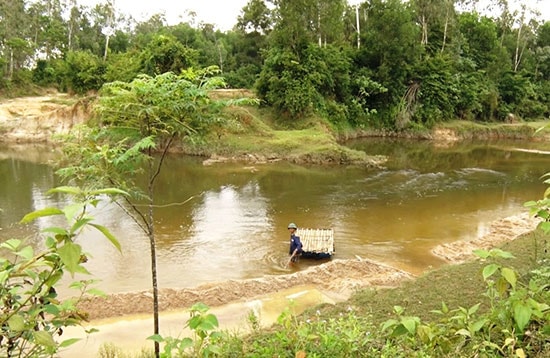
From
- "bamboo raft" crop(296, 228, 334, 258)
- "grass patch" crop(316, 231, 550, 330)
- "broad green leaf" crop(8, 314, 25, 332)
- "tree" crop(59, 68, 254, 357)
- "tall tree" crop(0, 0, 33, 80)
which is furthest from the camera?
"tall tree" crop(0, 0, 33, 80)

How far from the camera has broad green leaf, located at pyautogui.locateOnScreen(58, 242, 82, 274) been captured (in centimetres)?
167

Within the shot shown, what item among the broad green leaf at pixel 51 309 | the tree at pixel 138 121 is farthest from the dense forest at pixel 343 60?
the broad green leaf at pixel 51 309

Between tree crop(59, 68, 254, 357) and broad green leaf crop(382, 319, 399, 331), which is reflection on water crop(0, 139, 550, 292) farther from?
broad green leaf crop(382, 319, 399, 331)

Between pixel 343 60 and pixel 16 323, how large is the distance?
3363 centimetres

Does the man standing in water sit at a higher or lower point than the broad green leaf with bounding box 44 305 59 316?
lower

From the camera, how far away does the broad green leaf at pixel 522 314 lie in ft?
7.28

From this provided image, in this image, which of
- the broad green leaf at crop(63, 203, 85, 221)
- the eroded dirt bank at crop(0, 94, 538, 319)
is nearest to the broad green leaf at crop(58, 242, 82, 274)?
the broad green leaf at crop(63, 203, 85, 221)

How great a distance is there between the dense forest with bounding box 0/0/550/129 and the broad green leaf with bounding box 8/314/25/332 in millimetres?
25528

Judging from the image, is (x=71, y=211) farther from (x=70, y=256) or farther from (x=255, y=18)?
(x=255, y=18)

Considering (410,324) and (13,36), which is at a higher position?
(13,36)

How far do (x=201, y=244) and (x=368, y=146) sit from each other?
2078 centimetres

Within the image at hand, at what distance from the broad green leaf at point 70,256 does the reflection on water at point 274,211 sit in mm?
4640

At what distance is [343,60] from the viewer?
33.4m

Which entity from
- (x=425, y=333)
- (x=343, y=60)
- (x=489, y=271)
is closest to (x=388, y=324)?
(x=425, y=333)
